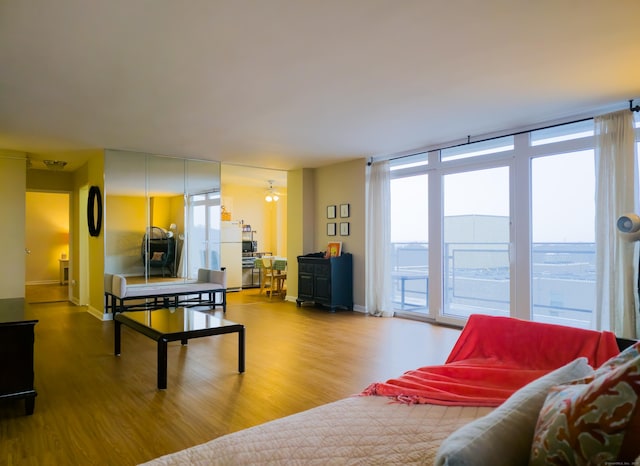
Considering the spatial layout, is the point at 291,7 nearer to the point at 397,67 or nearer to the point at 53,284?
the point at 397,67

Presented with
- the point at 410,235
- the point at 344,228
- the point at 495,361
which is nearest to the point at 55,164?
the point at 344,228

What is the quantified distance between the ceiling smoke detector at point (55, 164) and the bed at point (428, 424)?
724cm

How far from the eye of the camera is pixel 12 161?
6.62 metres

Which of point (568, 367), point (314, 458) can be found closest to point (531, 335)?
point (568, 367)

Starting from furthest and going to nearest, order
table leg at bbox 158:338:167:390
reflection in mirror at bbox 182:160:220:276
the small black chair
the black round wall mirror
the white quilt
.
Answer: reflection in mirror at bbox 182:160:220:276
the small black chair
the black round wall mirror
table leg at bbox 158:338:167:390
the white quilt

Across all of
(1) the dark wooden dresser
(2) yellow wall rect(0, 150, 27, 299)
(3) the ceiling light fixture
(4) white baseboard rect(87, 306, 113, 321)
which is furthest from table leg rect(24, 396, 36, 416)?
(3) the ceiling light fixture

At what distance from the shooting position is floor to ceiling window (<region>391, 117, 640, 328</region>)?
4.74m

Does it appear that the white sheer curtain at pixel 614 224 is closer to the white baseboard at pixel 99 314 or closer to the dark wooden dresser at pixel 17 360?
the dark wooden dresser at pixel 17 360

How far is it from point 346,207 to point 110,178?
377 cm

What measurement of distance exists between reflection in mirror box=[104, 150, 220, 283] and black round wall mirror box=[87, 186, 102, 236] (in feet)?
0.87

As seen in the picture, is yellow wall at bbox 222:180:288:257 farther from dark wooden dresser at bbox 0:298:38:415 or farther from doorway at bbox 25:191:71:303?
dark wooden dresser at bbox 0:298:38:415

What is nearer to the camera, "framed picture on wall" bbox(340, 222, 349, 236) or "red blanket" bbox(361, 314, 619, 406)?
"red blanket" bbox(361, 314, 619, 406)

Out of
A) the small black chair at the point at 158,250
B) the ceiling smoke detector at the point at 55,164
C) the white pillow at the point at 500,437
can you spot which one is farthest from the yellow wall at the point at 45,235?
the white pillow at the point at 500,437

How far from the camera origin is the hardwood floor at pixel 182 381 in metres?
2.52
